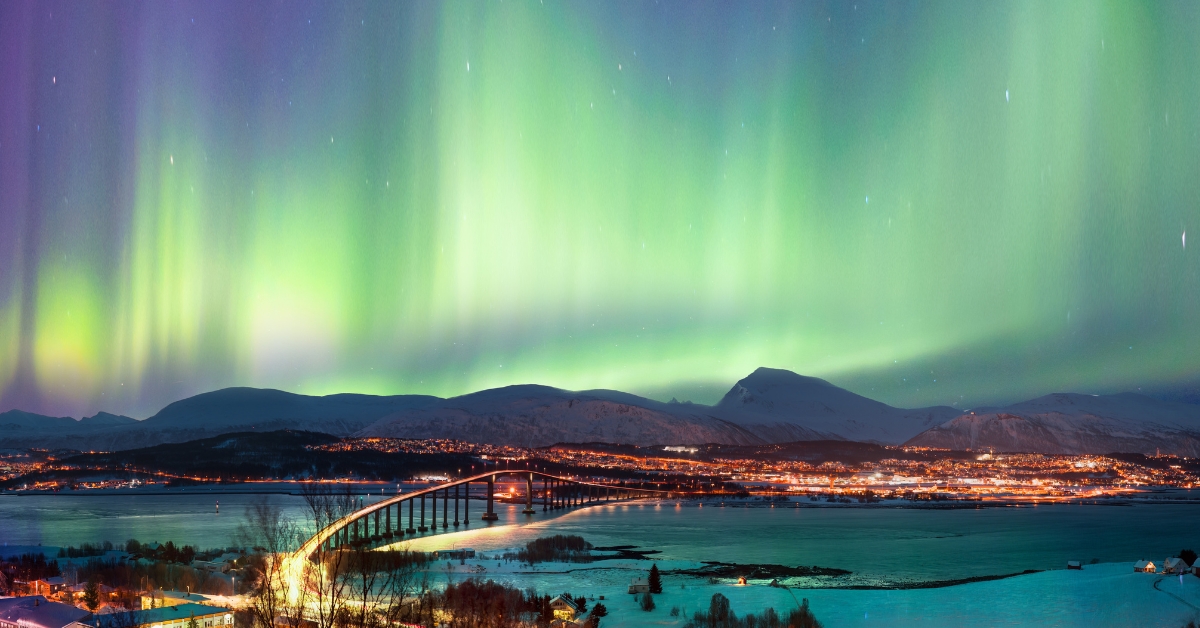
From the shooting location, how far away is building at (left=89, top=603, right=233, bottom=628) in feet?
108

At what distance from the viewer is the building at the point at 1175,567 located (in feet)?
171

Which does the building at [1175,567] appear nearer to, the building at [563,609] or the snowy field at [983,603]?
the snowy field at [983,603]

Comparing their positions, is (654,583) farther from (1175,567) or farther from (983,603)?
(1175,567)

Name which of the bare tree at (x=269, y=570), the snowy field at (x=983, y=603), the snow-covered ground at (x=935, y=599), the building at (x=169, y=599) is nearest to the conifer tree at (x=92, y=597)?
the building at (x=169, y=599)

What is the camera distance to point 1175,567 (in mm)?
52188

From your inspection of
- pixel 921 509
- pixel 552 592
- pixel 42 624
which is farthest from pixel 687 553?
pixel 921 509

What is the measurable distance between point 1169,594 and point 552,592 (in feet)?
91.2

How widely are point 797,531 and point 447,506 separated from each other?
54.8 meters

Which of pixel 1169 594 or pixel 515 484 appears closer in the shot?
pixel 1169 594

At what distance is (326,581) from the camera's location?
43.8m

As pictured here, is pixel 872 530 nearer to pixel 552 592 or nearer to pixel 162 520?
pixel 552 592

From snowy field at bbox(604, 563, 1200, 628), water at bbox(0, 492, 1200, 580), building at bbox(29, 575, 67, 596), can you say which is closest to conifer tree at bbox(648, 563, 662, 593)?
snowy field at bbox(604, 563, 1200, 628)

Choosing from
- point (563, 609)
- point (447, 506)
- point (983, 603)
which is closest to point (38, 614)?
point (563, 609)

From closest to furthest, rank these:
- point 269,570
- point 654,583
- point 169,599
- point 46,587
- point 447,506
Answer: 1. point 169,599
2. point 269,570
3. point 46,587
4. point 654,583
5. point 447,506
